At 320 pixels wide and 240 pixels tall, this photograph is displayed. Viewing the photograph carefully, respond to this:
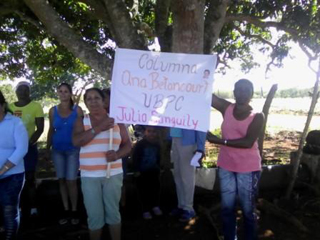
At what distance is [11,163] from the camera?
3123 millimetres

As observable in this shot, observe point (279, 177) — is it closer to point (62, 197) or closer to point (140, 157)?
point (140, 157)

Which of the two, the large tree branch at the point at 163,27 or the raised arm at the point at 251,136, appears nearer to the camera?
the raised arm at the point at 251,136

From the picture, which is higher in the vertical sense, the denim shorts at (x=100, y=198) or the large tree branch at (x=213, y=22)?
the large tree branch at (x=213, y=22)

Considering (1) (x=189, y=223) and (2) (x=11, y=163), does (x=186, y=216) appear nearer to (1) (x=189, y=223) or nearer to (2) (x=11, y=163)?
(1) (x=189, y=223)

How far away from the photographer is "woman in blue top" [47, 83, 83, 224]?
4.11 m

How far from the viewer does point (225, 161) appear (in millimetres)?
3408

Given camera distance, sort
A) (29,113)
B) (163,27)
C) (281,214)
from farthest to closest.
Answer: (163,27) → (281,214) → (29,113)

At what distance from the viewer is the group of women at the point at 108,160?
10.4 ft

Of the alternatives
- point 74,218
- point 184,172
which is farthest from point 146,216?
point 74,218

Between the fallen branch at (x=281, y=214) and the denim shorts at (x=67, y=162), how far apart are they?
7.75 feet

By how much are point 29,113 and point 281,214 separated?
3265 mm

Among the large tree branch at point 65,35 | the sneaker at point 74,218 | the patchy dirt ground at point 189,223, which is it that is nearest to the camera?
the patchy dirt ground at point 189,223

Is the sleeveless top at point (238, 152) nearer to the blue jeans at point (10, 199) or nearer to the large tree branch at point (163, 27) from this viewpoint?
the blue jeans at point (10, 199)

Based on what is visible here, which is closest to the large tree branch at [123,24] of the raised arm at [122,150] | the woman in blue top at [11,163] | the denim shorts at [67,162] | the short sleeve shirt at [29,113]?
the short sleeve shirt at [29,113]
